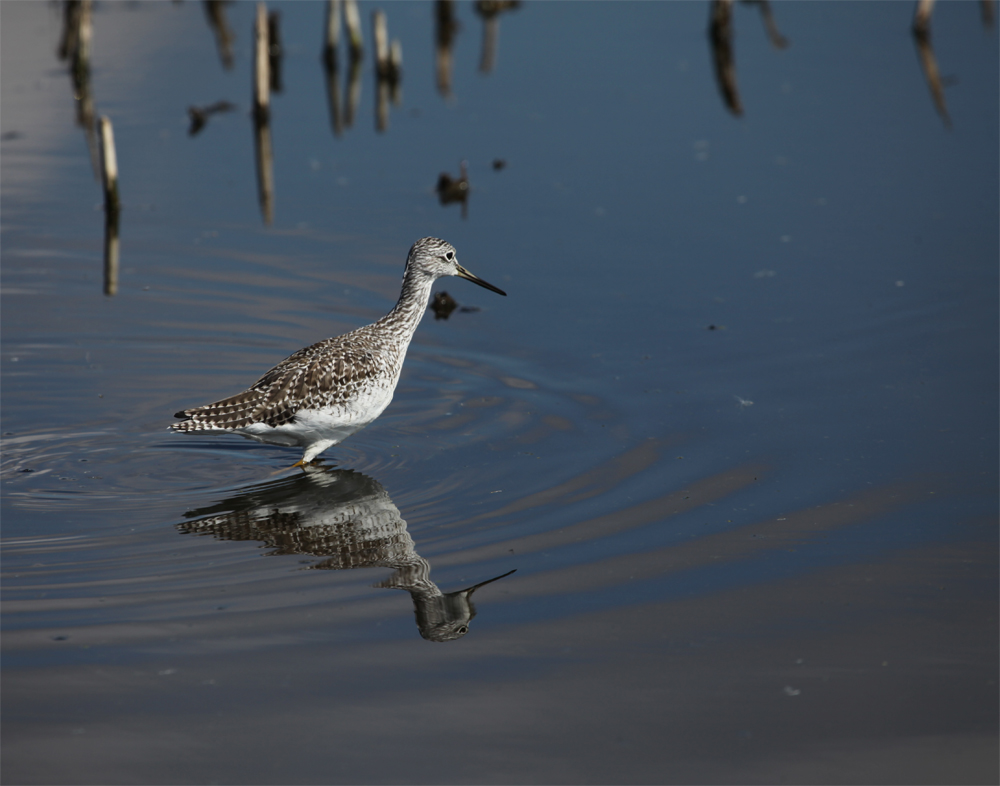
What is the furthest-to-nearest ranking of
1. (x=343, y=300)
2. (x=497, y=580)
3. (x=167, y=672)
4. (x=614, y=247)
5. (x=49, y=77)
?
(x=49, y=77) → (x=614, y=247) → (x=343, y=300) → (x=497, y=580) → (x=167, y=672)

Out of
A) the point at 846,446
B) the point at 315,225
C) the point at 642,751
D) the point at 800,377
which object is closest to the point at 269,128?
the point at 315,225

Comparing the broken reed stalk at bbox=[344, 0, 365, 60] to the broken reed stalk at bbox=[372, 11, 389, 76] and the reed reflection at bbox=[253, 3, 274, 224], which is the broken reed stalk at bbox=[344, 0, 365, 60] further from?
the reed reflection at bbox=[253, 3, 274, 224]

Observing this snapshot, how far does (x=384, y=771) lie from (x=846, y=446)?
549 centimetres

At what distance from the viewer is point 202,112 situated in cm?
2009

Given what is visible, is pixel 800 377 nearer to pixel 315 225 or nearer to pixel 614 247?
pixel 614 247

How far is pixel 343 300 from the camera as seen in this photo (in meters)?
13.8

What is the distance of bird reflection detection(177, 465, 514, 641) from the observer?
8.05 meters

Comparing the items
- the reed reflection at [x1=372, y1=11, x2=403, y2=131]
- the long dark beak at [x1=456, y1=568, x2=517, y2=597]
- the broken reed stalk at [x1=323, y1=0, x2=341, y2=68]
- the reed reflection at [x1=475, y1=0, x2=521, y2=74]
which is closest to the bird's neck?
the long dark beak at [x1=456, y1=568, x2=517, y2=597]

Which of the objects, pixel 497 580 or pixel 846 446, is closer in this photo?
pixel 497 580

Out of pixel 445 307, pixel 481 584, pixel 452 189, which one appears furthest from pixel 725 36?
pixel 481 584

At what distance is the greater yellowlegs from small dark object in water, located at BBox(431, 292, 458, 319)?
317 cm

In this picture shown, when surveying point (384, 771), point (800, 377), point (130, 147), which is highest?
point (130, 147)

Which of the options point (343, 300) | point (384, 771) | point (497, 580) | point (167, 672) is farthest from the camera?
point (343, 300)

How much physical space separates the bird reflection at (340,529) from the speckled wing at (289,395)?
1.95ft
